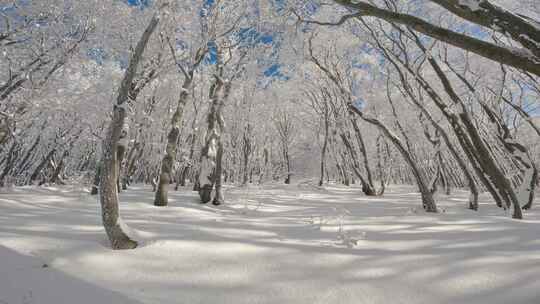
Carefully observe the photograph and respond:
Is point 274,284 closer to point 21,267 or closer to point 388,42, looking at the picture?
point 21,267

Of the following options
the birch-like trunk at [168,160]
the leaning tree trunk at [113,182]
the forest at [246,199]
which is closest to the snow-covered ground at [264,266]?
the forest at [246,199]

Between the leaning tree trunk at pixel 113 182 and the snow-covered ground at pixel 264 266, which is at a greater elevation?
the leaning tree trunk at pixel 113 182

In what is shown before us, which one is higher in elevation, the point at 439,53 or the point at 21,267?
the point at 439,53

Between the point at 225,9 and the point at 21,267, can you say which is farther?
the point at 225,9

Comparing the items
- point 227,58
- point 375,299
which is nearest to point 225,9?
point 227,58

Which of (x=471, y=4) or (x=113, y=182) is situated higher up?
(x=471, y=4)

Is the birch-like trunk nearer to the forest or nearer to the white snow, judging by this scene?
the forest

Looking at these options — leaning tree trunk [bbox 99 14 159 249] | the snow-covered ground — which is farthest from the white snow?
leaning tree trunk [bbox 99 14 159 249]

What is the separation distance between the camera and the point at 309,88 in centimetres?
1836

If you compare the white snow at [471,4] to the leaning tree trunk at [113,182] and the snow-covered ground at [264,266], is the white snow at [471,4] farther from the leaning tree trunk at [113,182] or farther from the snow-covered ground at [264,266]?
the leaning tree trunk at [113,182]

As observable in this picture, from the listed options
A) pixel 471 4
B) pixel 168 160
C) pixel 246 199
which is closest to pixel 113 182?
pixel 168 160

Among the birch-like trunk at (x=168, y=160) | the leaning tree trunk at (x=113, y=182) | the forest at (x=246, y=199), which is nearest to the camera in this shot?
the forest at (x=246, y=199)

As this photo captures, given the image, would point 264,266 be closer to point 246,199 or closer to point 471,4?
point 471,4

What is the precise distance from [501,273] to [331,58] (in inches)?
472
